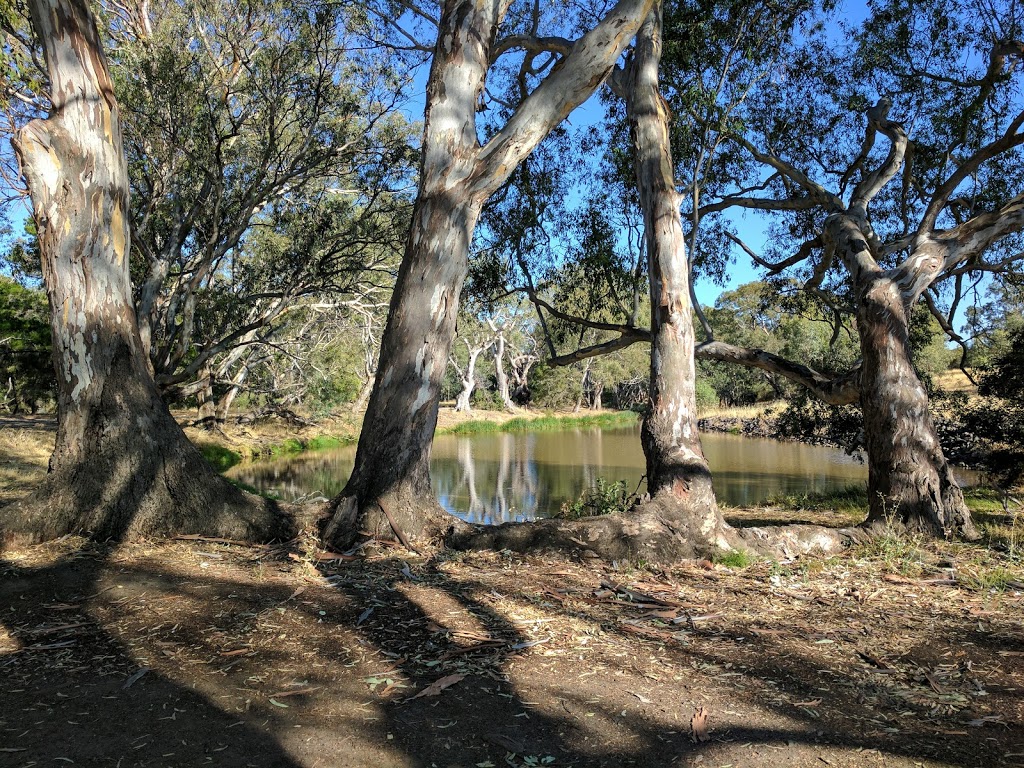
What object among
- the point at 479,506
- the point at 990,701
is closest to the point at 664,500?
the point at 990,701

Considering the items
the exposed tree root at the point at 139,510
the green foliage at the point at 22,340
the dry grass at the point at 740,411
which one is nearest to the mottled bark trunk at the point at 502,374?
the dry grass at the point at 740,411

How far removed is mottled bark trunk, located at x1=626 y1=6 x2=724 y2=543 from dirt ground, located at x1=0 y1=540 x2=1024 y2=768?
72 centimetres

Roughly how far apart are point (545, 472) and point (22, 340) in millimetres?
11919

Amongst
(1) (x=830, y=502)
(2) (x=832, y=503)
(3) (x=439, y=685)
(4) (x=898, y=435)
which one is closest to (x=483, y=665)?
(3) (x=439, y=685)

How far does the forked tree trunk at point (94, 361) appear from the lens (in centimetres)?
378

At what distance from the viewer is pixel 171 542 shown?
378 cm

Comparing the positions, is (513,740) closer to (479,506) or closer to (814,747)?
(814,747)

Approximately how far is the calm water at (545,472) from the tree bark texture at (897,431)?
574 centimetres

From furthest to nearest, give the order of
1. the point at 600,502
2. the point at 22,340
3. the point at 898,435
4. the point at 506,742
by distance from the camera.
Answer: the point at 22,340 → the point at 600,502 → the point at 898,435 → the point at 506,742

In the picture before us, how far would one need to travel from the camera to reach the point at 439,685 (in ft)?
7.57

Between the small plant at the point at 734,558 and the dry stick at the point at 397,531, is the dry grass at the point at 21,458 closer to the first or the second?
the dry stick at the point at 397,531

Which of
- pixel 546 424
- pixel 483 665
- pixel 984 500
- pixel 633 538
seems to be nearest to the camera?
pixel 483 665

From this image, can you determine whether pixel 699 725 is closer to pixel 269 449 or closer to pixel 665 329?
pixel 665 329

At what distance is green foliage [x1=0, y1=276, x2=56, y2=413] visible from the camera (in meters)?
15.0
